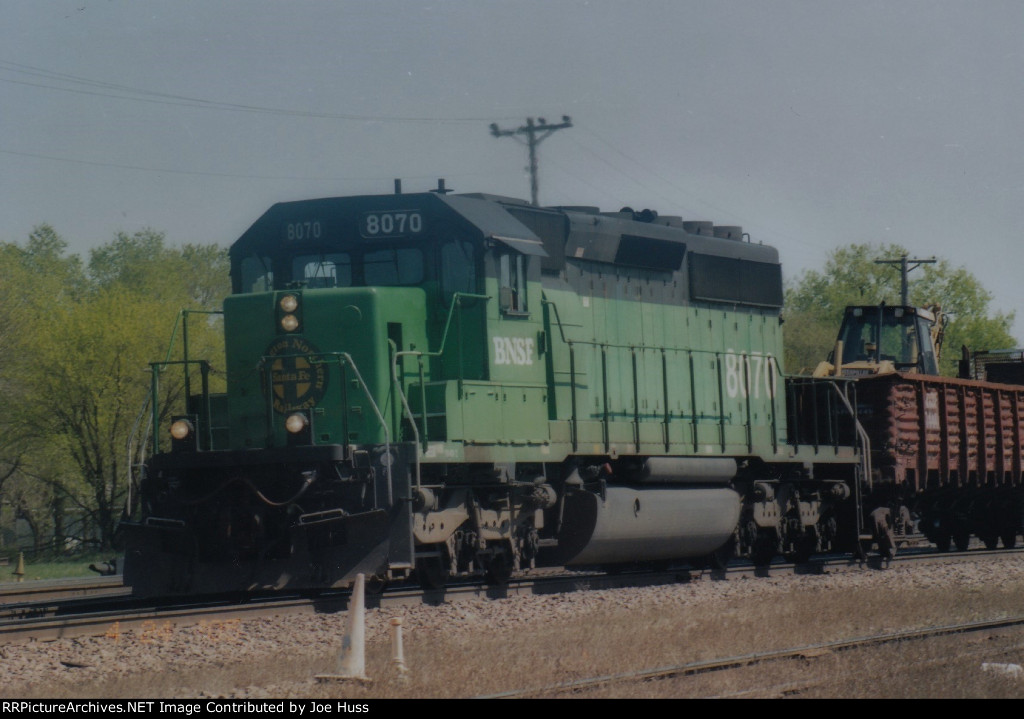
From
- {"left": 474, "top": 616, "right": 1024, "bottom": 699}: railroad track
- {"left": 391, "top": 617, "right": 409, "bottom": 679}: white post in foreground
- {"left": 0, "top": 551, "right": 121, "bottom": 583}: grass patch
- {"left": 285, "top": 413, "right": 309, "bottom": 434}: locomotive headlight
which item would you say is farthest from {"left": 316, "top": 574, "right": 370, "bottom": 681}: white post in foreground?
{"left": 0, "top": 551, "right": 121, "bottom": 583}: grass patch

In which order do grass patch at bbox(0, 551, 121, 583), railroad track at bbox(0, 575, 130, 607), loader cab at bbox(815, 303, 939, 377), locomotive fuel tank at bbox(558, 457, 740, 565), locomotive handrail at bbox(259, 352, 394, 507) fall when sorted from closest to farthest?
locomotive handrail at bbox(259, 352, 394, 507) → locomotive fuel tank at bbox(558, 457, 740, 565) → railroad track at bbox(0, 575, 130, 607) → loader cab at bbox(815, 303, 939, 377) → grass patch at bbox(0, 551, 121, 583)

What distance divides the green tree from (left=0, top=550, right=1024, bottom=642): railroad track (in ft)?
140

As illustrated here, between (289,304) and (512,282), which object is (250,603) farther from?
(512,282)

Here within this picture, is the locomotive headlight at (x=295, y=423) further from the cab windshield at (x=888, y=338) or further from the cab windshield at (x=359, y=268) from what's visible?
the cab windshield at (x=888, y=338)

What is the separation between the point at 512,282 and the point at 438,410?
61.1 inches

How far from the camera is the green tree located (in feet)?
190

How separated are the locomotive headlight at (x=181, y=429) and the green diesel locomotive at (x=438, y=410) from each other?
2 centimetres

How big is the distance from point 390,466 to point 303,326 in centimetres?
160

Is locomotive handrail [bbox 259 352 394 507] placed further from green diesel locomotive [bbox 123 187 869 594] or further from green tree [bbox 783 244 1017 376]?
green tree [bbox 783 244 1017 376]

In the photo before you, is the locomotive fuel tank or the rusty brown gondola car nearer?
the locomotive fuel tank

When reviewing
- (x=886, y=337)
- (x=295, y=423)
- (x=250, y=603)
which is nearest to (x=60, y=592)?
(x=250, y=603)

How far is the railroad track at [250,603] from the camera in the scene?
32.0 feet

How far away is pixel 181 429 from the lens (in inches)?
454
